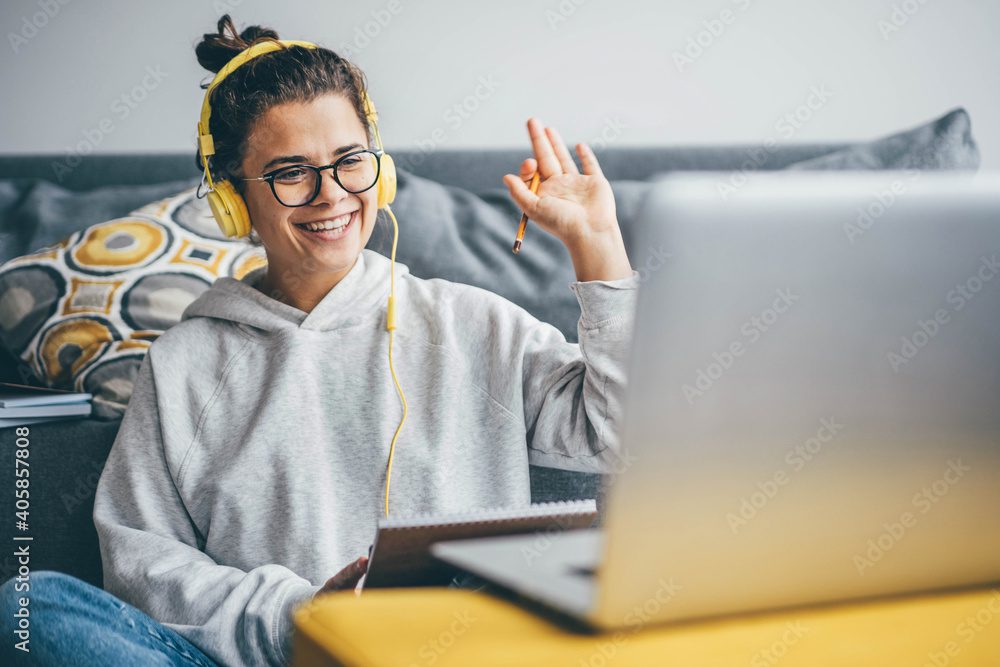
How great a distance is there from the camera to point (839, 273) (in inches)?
19.0

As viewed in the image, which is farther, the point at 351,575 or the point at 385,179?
the point at 385,179

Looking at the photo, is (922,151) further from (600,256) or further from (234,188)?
(234,188)

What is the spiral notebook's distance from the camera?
0.67 metres

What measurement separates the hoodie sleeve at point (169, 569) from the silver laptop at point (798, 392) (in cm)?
58

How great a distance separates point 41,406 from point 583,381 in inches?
35.4

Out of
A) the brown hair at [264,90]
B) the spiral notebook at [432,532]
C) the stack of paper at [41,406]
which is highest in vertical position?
the brown hair at [264,90]

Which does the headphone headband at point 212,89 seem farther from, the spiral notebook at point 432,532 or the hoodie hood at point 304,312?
the spiral notebook at point 432,532

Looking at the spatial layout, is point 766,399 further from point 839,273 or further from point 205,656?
point 205,656

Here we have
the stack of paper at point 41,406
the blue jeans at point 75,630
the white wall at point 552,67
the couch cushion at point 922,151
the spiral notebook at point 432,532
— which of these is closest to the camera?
the spiral notebook at point 432,532

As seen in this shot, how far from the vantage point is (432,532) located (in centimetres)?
67

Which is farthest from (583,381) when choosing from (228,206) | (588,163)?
(228,206)

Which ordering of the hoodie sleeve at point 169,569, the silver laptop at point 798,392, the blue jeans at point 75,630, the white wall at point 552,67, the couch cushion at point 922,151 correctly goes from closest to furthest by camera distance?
A: the silver laptop at point 798,392
the blue jeans at point 75,630
the hoodie sleeve at point 169,569
the couch cushion at point 922,151
the white wall at point 552,67

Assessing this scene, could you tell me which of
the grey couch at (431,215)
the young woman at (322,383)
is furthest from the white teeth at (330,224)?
the grey couch at (431,215)

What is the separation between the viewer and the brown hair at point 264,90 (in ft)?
4.36
